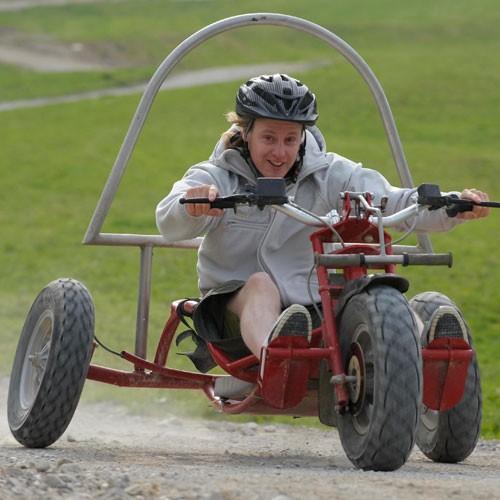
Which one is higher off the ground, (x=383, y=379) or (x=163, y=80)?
(x=163, y=80)

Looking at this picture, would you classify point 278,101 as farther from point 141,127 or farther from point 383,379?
point 383,379

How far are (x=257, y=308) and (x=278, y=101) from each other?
37.4 inches

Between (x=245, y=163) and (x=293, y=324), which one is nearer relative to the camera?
(x=293, y=324)

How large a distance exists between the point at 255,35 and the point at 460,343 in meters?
49.7

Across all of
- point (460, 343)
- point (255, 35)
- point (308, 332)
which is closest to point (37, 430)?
point (308, 332)

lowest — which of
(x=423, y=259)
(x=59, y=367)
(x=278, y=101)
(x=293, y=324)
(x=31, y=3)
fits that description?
(x=59, y=367)

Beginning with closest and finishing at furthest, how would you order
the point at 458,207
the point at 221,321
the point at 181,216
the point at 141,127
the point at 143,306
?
the point at 458,207, the point at 181,216, the point at 221,321, the point at 141,127, the point at 143,306

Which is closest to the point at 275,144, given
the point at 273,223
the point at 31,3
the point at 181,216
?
the point at 273,223

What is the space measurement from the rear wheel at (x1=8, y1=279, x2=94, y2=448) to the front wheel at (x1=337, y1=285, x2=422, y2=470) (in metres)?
1.47

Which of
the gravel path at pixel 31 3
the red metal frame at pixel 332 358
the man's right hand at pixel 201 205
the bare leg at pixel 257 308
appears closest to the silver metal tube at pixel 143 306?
the bare leg at pixel 257 308

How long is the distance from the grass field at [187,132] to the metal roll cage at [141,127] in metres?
2.51

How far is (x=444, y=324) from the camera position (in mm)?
5457

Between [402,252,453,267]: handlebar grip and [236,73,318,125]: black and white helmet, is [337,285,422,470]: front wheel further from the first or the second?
[236,73,318,125]: black and white helmet

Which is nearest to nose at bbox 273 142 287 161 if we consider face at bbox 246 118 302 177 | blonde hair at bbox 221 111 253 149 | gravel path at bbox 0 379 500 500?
face at bbox 246 118 302 177
